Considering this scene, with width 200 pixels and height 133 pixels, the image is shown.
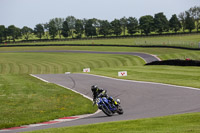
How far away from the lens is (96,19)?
199 metres

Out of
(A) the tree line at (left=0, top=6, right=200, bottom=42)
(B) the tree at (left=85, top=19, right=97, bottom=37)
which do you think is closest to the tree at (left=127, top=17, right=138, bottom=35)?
(A) the tree line at (left=0, top=6, right=200, bottom=42)

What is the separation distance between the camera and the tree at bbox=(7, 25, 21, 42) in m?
188

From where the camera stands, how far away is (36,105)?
685 inches

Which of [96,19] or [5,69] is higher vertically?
[96,19]

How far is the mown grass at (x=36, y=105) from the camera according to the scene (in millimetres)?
14906

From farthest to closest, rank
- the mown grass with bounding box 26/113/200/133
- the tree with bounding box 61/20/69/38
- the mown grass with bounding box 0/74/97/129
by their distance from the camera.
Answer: the tree with bounding box 61/20/69/38
the mown grass with bounding box 0/74/97/129
the mown grass with bounding box 26/113/200/133

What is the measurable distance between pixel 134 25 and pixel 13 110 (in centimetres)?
16013

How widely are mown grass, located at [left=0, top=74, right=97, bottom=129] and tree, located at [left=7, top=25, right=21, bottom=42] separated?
6789 inches

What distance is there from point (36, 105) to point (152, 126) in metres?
8.39

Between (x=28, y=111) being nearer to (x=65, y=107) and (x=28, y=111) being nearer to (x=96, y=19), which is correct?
(x=65, y=107)

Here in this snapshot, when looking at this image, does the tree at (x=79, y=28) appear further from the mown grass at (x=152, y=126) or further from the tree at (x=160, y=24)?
the mown grass at (x=152, y=126)

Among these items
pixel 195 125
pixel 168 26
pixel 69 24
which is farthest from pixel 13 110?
pixel 69 24

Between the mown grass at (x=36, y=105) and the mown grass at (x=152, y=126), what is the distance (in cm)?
409

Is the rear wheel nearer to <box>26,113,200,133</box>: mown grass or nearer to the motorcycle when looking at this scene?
the motorcycle
